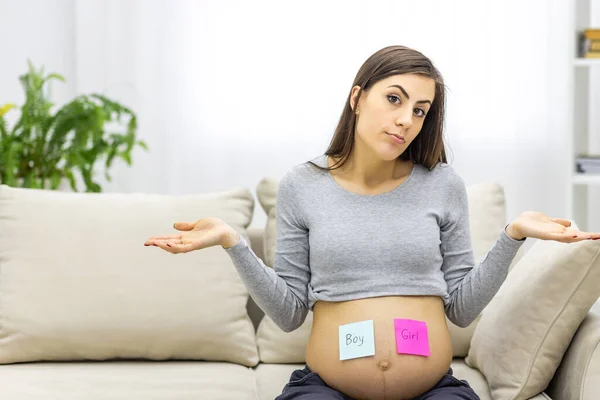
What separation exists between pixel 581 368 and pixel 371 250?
48cm

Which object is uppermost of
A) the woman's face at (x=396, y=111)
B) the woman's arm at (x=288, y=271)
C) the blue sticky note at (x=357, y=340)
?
the woman's face at (x=396, y=111)

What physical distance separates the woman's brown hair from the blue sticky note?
361 millimetres

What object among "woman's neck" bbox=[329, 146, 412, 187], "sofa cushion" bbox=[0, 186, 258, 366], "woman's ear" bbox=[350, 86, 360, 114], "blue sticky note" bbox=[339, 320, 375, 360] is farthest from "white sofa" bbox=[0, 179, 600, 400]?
"woman's ear" bbox=[350, 86, 360, 114]

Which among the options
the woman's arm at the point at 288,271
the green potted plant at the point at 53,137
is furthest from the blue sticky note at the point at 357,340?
the green potted plant at the point at 53,137

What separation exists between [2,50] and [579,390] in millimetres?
2427

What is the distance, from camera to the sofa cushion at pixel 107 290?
6.51 feet

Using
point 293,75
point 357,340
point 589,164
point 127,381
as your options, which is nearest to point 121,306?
point 127,381

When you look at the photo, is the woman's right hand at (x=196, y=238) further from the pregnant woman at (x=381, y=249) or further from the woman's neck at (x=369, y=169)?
the woman's neck at (x=369, y=169)

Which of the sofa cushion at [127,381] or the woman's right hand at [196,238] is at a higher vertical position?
the woman's right hand at [196,238]

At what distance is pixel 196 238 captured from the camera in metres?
1.46

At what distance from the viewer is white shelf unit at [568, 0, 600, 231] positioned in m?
2.79

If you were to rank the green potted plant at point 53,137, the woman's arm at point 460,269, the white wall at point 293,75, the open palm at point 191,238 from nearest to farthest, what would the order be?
the open palm at point 191,238, the woman's arm at point 460,269, the green potted plant at point 53,137, the white wall at point 293,75

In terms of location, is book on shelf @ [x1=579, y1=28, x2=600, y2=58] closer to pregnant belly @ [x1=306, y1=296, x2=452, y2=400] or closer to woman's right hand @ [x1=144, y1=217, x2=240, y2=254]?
pregnant belly @ [x1=306, y1=296, x2=452, y2=400]

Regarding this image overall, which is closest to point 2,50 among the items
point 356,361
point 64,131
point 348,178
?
point 64,131
